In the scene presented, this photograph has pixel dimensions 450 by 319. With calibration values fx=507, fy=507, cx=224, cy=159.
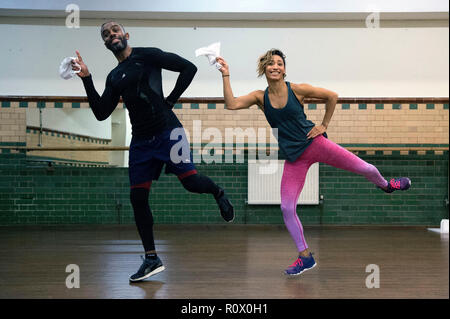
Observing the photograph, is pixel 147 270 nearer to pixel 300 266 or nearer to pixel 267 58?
pixel 300 266

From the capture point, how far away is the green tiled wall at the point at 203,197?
6.10 m

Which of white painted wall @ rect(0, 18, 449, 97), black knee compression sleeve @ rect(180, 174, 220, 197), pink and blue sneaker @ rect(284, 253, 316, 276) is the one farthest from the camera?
white painted wall @ rect(0, 18, 449, 97)

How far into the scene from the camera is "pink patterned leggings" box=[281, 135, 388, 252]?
3061 millimetres

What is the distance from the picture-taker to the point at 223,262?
3.74 m

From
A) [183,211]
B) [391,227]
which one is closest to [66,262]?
[183,211]

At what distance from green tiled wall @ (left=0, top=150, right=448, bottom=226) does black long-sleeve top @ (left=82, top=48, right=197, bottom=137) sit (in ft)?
10.4

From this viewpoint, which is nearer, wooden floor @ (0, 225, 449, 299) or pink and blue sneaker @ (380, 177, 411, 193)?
wooden floor @ (0, 225, 449, 299)

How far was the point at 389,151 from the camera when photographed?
6.21 meters

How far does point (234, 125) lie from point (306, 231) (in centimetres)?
153

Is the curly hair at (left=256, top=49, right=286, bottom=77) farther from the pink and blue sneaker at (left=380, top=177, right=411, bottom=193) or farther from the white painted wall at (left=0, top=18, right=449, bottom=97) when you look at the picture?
the white painted wall at (left=0, top=18, right=449, bottom=97)

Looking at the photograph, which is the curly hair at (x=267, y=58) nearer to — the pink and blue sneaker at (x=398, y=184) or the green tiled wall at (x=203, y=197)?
the pink and blue sneaker at (x=398, y=184)

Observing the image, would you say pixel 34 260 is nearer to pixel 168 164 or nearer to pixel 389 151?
pixel 168 164

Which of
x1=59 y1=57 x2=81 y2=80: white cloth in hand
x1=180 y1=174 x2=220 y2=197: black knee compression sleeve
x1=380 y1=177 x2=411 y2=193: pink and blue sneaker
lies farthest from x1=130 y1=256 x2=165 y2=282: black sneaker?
x1=380 y1=177 x2=411 y2=193: pink and blue sneaker

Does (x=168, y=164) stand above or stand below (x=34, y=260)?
above
